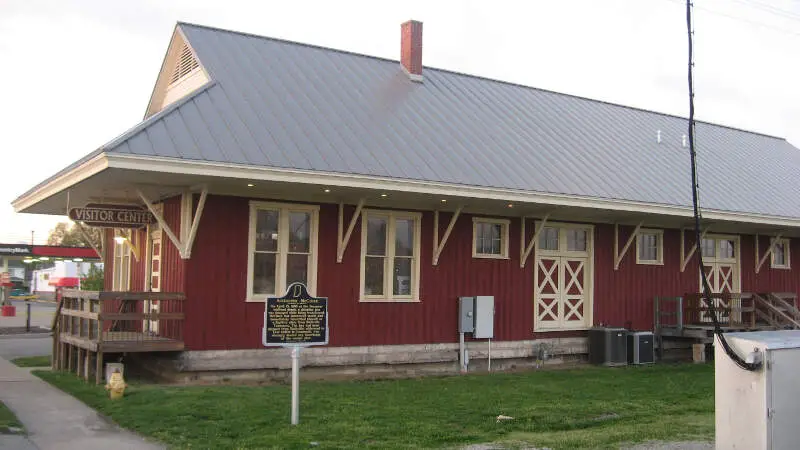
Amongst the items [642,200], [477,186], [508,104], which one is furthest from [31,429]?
[508,104]

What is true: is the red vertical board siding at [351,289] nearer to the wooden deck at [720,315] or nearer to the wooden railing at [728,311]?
the wooden deck at [720,315]

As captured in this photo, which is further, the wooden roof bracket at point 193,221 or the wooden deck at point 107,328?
the wooden roof bracket at point 193,221

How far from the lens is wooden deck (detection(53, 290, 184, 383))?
1492 centimetres

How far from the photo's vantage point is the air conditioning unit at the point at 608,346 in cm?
2033

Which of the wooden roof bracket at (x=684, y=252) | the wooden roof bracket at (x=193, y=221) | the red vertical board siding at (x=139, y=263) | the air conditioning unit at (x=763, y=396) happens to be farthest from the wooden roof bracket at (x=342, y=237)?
the wooden roof bracket at (x=684, y=252)

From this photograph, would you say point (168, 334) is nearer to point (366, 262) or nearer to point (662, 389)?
point (366, 262)

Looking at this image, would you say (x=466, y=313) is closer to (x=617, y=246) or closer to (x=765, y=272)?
(x=617, y=246)

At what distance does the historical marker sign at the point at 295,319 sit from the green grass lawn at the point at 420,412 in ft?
3.49

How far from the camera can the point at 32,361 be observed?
20.6m

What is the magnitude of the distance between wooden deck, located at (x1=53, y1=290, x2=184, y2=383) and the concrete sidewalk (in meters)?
0.97

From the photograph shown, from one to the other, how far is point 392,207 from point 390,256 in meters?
1.00

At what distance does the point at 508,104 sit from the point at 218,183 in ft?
33.7

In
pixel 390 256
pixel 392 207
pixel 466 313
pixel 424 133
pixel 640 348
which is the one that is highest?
pixel 424 133

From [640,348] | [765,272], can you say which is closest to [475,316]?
[640,348]
